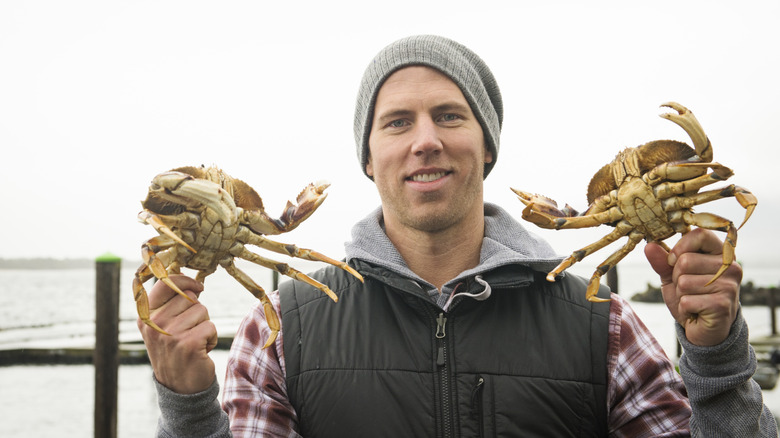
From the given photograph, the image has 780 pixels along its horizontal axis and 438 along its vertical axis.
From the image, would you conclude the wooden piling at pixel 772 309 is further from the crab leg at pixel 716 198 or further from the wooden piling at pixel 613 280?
the crab leg at pixel 716 198

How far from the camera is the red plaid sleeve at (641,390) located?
2.44 m

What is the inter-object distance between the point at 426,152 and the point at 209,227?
1047mm

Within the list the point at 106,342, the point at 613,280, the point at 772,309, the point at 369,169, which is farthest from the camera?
the point at 772,309

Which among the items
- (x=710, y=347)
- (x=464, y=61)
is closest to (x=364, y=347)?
(x=710, y=347)

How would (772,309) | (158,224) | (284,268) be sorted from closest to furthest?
(158,224), (284,268), (772,309)

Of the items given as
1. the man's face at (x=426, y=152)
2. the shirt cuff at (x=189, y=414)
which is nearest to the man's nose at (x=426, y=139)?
the man's face at (x=426, y=152)

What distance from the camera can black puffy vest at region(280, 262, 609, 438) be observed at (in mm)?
2355

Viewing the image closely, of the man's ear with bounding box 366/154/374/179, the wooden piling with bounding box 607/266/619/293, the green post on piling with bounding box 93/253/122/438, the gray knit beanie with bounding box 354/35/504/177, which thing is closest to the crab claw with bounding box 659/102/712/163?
the gray knit beanie with bounding box 354/35/504/177

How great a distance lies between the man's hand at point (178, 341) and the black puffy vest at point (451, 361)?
0.45m

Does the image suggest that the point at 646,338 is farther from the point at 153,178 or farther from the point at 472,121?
the point at 153,178

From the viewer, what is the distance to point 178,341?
220 cm

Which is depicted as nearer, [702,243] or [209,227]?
[702,243]

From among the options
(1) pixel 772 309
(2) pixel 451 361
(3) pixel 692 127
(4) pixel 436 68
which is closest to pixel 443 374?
(2) pixel 451 361

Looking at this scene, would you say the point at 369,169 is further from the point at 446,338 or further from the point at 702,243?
the point at 702,243
